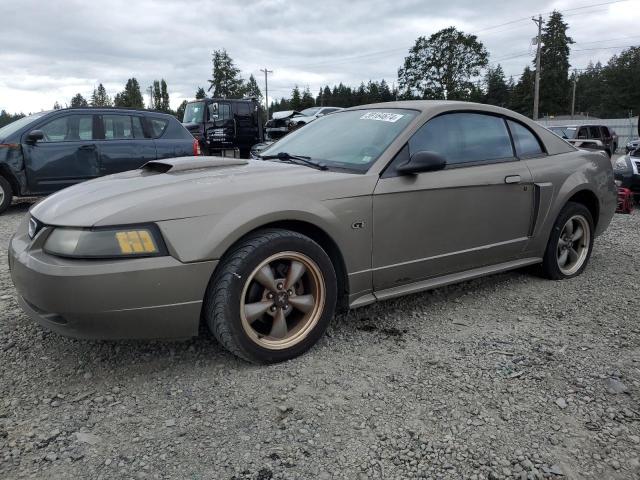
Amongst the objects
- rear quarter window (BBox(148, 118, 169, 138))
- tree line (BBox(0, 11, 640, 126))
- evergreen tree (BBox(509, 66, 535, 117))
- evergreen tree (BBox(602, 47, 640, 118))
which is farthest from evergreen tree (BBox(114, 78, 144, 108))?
evergreen tree (BBox(602, 47, 640, 118))

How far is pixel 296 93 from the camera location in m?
69.3

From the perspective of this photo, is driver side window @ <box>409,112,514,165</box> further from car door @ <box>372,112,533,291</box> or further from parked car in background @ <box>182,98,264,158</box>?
parked car in background @ <box>182,98,264,158</box>

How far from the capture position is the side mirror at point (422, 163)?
9.62ft

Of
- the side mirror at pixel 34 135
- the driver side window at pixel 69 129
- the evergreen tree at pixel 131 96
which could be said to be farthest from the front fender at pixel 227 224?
the evergreen tree at pixel 131 96

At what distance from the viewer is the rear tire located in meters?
7.28

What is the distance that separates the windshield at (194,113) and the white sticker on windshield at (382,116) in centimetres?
1357

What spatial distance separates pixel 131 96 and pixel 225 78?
12.3 meters

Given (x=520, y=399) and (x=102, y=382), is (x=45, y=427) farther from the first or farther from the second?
(x=520, y=399)

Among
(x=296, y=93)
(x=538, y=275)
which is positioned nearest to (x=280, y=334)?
(x=538, y=275)

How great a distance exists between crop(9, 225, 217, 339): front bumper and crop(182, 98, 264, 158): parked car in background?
13909 mm

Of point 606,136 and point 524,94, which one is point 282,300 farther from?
point 524,94

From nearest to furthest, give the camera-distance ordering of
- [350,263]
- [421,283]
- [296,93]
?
[350,263] → [421,283] → [296,93]

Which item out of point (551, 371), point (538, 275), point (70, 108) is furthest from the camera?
point (70, 108)

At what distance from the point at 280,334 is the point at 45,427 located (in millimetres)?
1145
